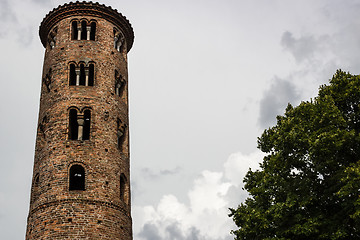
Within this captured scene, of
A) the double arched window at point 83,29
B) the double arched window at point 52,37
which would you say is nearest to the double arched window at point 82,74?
the double arched window at point 83,29

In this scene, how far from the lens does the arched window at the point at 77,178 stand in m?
25.3

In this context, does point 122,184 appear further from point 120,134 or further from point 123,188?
point 120,134

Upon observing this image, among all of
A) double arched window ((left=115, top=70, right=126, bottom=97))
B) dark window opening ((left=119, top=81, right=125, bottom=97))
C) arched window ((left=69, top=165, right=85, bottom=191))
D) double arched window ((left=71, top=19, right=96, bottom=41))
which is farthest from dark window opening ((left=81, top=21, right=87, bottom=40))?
arched window ((left=69, top=165, right=85, bottom=191))

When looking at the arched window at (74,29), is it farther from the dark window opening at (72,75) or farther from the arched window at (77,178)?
the arched window at (77,178)

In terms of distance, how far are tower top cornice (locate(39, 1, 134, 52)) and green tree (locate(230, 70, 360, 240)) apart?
14.6 metres

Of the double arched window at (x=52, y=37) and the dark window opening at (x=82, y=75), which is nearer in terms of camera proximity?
the dark window opening at (x=82, y=75)

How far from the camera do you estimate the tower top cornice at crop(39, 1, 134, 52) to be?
3017cm

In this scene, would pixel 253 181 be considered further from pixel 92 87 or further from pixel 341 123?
pixel 92 87

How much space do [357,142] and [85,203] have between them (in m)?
13.1

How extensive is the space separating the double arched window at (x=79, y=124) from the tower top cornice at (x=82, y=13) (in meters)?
7.29

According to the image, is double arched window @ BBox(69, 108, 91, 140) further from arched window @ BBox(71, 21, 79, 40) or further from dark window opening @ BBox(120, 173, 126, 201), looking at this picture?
arched window @ BBox(71, 21, 79, 40)

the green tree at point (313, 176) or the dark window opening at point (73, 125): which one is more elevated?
the dark window opening at point (73, 125)

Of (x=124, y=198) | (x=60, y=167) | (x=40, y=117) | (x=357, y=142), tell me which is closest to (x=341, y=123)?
(x=357, y=142)

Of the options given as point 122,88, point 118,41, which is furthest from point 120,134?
point 118,41
